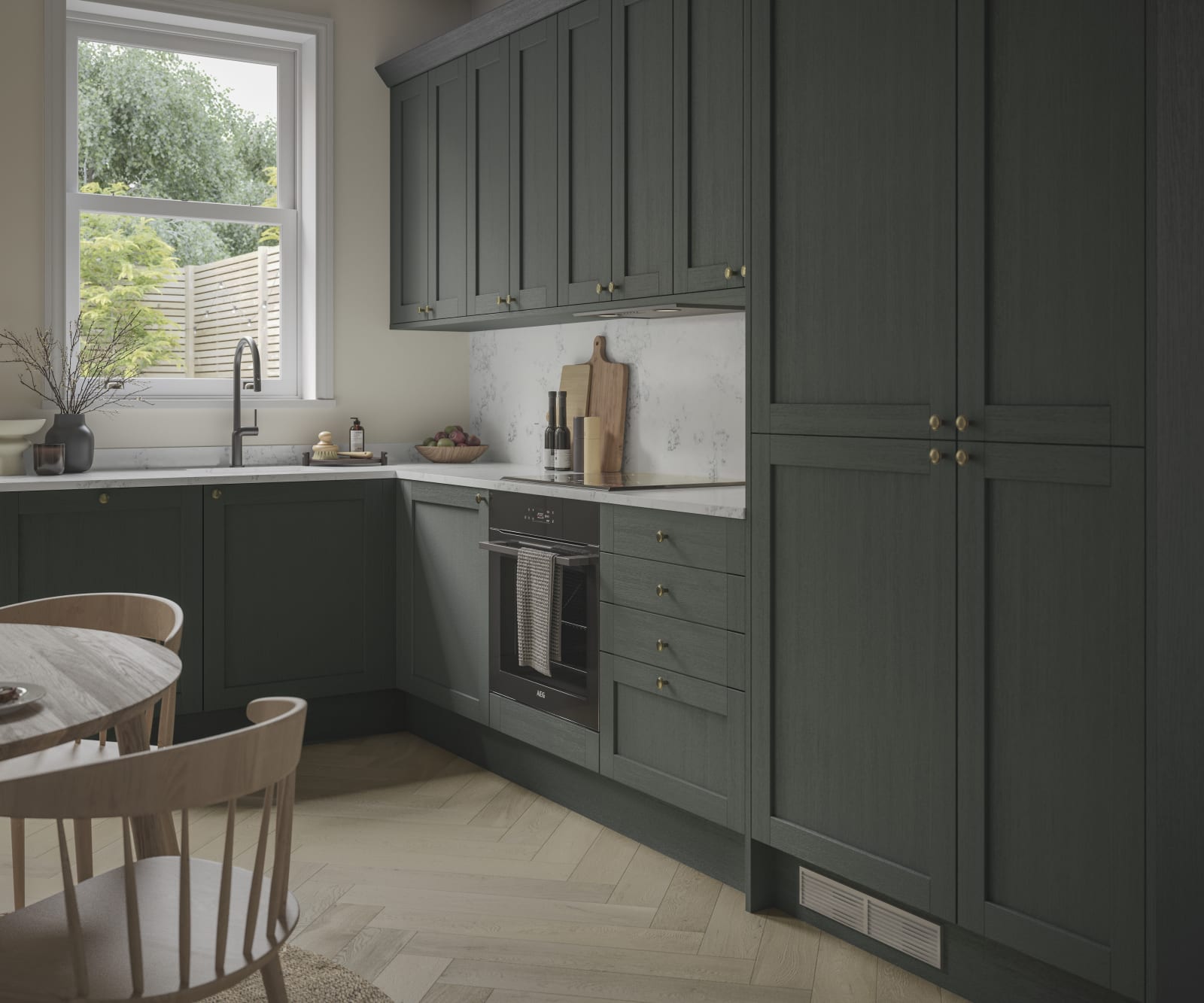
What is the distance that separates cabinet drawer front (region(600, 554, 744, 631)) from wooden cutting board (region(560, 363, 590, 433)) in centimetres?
107

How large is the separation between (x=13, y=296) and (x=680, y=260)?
2.36 meters

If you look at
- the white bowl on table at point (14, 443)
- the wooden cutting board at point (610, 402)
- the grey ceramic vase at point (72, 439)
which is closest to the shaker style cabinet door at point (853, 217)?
the wooden cutting board at point (610, 402)

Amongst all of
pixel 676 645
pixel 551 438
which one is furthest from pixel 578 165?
pixel 676 645

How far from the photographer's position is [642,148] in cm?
343

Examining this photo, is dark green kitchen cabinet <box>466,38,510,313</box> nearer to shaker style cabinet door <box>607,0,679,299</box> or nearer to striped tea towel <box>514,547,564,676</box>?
shaker style cabinet door <box>607,0,679,299</box>

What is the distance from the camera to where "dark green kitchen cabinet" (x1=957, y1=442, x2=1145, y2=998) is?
2039 millimetres

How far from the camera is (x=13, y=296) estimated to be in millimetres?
4141

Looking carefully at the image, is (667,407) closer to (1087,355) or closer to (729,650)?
(729,650)

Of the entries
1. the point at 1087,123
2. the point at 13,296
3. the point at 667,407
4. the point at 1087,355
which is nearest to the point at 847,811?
the point at 1087,355

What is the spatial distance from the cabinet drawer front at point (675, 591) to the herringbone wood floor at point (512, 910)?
67 centimetres

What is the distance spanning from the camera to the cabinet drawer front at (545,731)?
340cm

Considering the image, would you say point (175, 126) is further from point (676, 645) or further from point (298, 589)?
point (676, 645)

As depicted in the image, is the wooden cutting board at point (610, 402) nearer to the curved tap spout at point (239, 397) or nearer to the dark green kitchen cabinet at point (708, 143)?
the dark green kitchen cabinet at point (708, 143)

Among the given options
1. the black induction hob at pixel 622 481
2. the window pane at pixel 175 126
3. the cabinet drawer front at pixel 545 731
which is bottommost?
the cabinet drawer front at pixel 545 731
